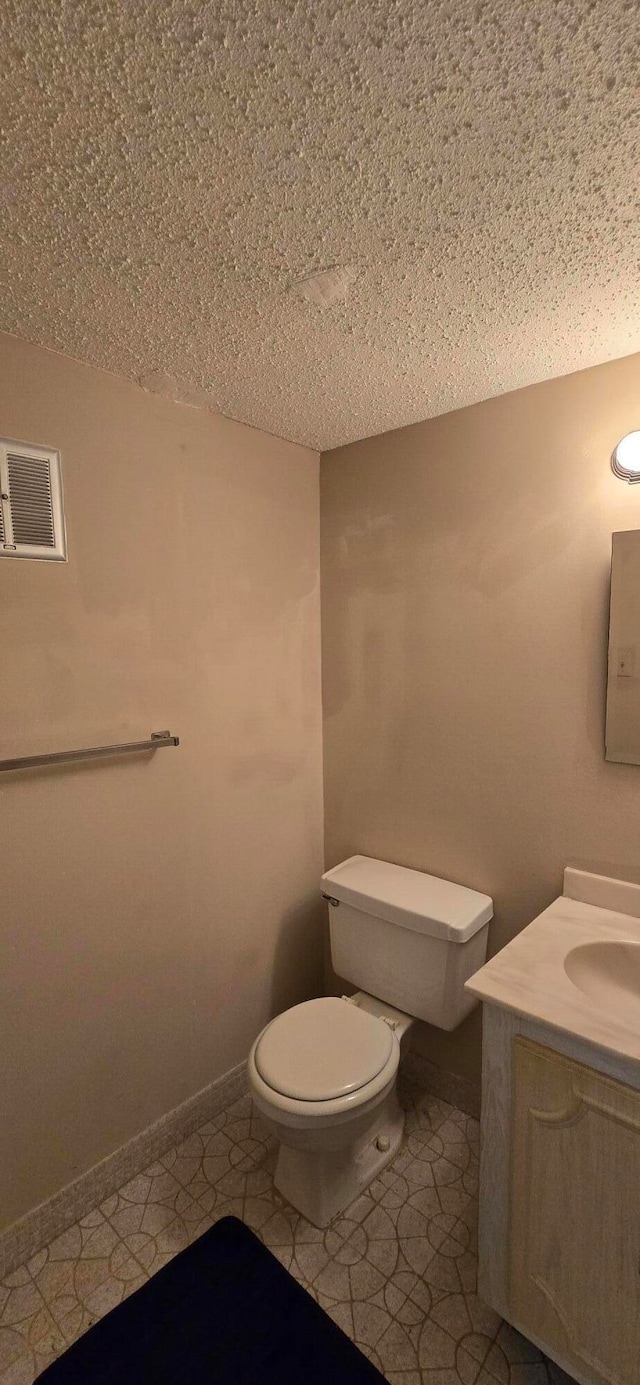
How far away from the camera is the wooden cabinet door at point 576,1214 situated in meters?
0.99

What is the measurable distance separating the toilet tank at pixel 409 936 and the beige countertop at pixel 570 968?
0.26m

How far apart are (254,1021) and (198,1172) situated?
42cm

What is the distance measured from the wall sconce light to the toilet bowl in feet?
4.97

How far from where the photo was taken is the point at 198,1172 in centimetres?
162

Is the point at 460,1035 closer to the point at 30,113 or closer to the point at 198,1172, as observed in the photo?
the point at 198,1172

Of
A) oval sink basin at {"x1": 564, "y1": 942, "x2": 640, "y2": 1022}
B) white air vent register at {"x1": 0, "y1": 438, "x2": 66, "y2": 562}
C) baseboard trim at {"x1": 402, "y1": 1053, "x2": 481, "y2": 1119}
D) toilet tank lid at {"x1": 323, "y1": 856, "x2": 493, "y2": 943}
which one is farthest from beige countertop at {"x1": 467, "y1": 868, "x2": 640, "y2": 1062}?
white air vent register at {"x1": 0, "y1": 438, "x2": 66, "y2": 562}

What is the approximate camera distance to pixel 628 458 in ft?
4.31

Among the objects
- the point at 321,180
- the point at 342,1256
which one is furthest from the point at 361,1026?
the point at 321,180

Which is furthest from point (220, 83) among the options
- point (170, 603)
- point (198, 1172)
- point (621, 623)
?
point (198, 1172)

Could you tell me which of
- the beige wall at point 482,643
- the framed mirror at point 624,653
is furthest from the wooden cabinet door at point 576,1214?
the framed mirror at point 624,653

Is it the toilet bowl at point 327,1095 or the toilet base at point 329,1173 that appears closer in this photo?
the toilet bowl at point 327,1095

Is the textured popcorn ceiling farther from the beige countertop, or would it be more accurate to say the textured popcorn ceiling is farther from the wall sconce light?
the beige countertop

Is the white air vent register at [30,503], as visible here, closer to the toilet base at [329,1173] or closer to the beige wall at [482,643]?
the beige wall at [482,643]

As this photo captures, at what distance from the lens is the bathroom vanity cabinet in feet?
3.26
